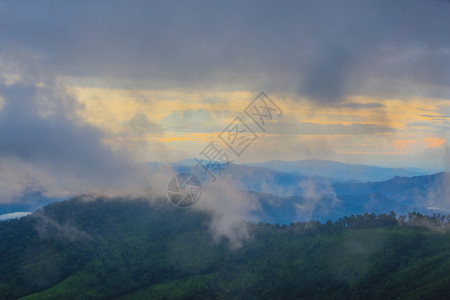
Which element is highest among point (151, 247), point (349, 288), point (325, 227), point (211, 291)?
point (151, 247)

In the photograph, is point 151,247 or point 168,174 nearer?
point 151,247

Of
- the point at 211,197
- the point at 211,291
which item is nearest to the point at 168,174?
the point at 211,197

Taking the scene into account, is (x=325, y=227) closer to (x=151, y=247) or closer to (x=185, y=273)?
(x=185, y=273)

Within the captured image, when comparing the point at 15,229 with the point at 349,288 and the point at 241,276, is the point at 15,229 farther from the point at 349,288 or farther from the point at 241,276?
the point at 349,288

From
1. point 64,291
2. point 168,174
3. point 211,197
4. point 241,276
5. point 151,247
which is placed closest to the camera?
point 64,291

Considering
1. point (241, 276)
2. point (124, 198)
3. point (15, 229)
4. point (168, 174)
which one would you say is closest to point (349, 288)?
point (241, 276)

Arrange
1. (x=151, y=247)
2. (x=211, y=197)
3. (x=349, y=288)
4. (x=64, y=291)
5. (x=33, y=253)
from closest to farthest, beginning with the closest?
(x=349, y=288)
(x=64, y=291)
(x=33, y=253)
(x=151, y=247)
(x=211, y=197)

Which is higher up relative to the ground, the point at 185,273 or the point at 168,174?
the point at 168,174
